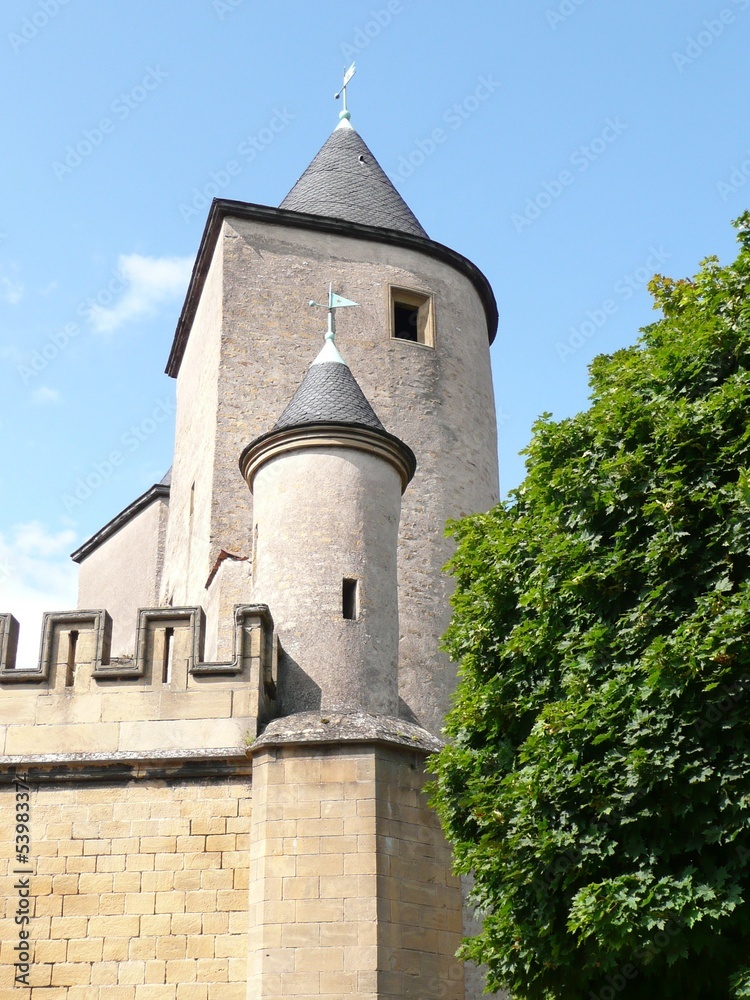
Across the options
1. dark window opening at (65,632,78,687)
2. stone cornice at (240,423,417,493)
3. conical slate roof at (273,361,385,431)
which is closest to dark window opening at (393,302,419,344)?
conical slate roof at (273,361,385,431)

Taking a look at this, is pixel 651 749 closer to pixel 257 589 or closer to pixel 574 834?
pixel 574 834

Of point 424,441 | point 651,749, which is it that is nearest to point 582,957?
point 651,749

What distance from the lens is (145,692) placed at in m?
12.2

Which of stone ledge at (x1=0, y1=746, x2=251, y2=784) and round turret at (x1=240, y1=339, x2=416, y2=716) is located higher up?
round turret at (x1=240, y1=339, x2=416, y2=716)

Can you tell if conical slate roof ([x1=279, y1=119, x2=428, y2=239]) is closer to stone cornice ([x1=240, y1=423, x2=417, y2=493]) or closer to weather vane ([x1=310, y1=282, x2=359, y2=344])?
weather vane ([x1=310, y1=282, x2=359, y2=344])

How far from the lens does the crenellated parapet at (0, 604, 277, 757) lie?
1200cm

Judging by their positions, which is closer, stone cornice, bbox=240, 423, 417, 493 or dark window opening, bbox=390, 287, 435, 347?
stone cornice, bbox=240, 423, 417, 493

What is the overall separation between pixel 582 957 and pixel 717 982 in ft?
3.47

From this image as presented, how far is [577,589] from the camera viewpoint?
412 inches

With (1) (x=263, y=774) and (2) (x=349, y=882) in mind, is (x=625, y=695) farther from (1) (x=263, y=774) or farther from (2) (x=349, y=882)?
(1) (x=263, y=774)

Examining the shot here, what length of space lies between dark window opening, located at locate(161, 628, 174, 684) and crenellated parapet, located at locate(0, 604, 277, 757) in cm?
1

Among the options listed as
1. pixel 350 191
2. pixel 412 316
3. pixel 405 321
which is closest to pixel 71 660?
pixel 405 321

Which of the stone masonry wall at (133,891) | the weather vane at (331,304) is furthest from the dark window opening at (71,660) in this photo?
the weather vane at (331,304)
